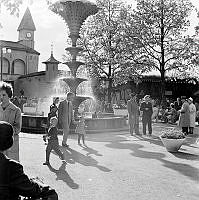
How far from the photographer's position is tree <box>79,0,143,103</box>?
32844mm

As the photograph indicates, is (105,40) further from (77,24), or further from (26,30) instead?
(26,30)

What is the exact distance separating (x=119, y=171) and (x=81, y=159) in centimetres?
162

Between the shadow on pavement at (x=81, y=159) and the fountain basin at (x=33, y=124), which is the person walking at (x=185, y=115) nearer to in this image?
the fountain basin at (x=33, y=124)

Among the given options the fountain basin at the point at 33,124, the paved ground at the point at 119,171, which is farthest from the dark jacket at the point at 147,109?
the fountain basin at the point at 33,124

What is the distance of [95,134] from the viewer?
14234mm

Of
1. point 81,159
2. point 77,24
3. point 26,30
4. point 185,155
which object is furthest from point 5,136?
point 26,30

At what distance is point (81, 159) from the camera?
848 cm

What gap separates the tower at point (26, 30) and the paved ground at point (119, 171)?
82208 millimetres

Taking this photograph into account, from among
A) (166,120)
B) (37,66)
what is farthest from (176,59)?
(37,66)

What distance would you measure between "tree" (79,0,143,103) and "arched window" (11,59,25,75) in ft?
131

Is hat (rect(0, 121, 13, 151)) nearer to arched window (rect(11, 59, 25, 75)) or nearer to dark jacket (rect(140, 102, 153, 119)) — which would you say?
dark jacket (rect(140, 102, 153, 119))

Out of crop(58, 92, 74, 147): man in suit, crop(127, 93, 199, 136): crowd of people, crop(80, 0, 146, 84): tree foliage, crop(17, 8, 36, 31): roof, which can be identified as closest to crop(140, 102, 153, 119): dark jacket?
crop(127, 93, 199, 136): crowd of people

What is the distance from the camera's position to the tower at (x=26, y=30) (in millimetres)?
89125

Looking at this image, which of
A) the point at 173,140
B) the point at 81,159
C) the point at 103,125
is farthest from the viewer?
the point at 103,125
